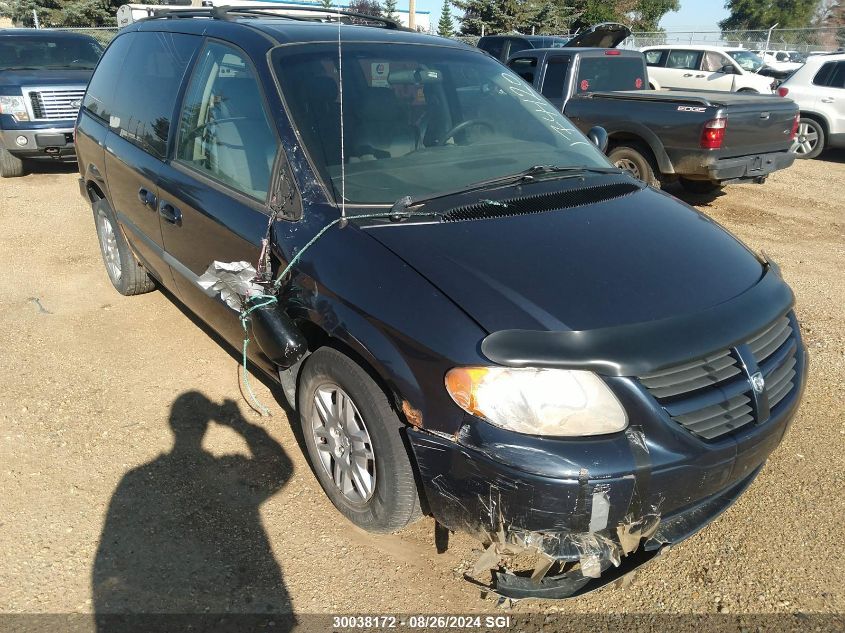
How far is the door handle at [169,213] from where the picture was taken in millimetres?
3467

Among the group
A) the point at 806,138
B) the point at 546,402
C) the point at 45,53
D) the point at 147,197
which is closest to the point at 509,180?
the point at 546,402

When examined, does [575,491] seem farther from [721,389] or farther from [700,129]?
[700,129]

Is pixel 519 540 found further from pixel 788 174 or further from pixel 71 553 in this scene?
pixel 788 174

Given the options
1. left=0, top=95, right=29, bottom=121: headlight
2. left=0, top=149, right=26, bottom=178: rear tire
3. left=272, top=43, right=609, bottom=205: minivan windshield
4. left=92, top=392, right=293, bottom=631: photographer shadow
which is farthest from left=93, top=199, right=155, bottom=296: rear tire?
left=0, top=149, right=26, bottom=178: rear tire

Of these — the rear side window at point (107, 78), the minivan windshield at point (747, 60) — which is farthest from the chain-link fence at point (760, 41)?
the rear side window at point (107, 78)

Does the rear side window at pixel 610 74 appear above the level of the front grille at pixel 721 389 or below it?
above

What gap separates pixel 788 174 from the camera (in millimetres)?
10180

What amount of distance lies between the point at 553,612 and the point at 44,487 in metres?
2.30

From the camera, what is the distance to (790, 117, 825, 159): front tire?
11.2 meters

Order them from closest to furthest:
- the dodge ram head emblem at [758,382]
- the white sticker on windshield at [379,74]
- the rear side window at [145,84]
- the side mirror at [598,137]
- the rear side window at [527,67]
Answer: the dodge ram head emblem at [758,382] < the white sticker on windshield at [379,74] < the rear side window at [145,84] < the side mirror at [598,137] < the rear side window at [527,67]

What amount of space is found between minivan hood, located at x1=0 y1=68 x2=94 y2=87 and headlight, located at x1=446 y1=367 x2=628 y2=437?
8.59m

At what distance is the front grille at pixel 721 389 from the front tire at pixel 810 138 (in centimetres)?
1049

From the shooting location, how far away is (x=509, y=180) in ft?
9.70

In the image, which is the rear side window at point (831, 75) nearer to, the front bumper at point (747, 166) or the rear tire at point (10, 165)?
the front bumper at point (747, 166)
